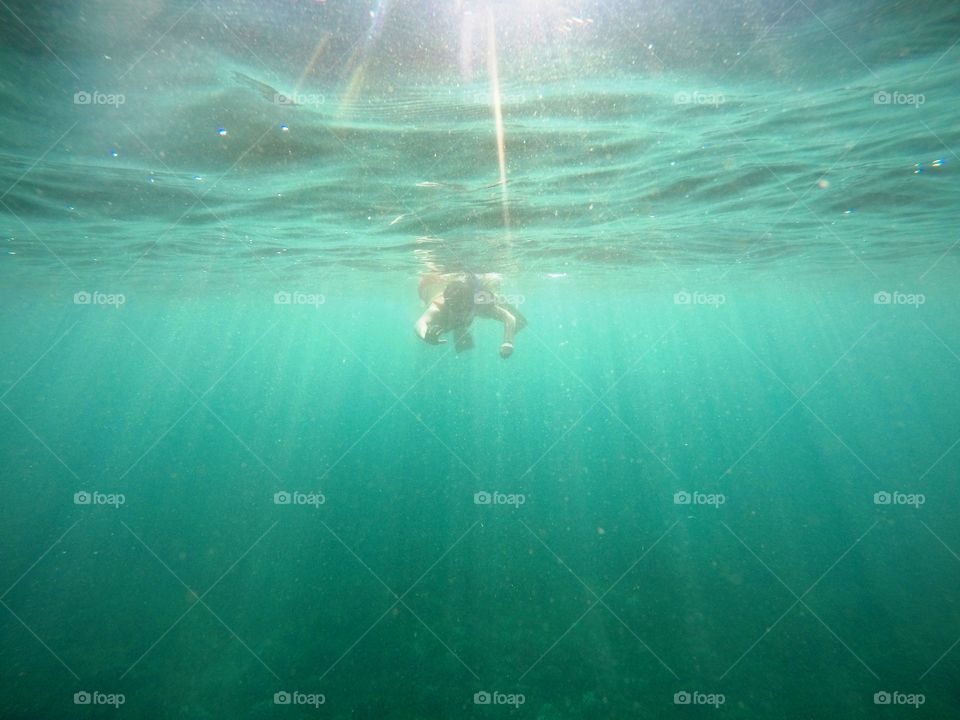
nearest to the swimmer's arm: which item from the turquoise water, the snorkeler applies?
the snorkeler

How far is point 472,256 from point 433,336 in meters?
8.04

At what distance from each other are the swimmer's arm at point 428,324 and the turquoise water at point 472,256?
2888mm

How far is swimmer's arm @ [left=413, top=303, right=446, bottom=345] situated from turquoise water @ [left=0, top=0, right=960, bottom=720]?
9.47 ft

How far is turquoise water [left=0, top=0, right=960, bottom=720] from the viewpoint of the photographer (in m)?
5.28

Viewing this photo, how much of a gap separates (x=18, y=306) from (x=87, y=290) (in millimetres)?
14652

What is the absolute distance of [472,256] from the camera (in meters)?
17.4

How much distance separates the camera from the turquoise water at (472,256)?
17.3 feet

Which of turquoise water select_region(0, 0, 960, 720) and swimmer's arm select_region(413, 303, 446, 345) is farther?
swimmer's arm select_region(413, 303, 446, 345)

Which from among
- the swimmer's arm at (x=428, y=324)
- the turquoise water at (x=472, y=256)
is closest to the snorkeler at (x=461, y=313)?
the swimmer's arm at (x=428, y=324)

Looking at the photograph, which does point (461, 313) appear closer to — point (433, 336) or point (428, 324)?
point (428, 324)

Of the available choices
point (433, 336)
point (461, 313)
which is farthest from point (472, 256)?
point (433, 336)

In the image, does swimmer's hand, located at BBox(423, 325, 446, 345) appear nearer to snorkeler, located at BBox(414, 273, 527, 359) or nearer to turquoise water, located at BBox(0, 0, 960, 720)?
snorkeler, located at BBox(414, 273, 527, 359)

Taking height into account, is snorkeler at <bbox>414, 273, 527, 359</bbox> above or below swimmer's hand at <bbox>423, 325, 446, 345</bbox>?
above

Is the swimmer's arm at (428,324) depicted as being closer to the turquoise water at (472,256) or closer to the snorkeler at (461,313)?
the snorkeler at (461,313)
